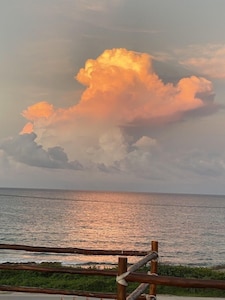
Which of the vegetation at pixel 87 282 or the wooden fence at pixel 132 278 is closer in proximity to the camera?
the wooden fence at pixel 132 278

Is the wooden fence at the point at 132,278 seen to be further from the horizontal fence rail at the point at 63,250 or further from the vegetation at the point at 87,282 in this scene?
the vegetation at the point at 87,282

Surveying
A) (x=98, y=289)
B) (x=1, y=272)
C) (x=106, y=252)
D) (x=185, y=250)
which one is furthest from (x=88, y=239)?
(x=106, y=252)

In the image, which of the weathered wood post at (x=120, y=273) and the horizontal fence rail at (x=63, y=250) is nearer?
the weathered wood post at (x=120, y=273)

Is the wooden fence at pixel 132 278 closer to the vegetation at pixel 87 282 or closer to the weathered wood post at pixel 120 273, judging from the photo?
the weathered wood post at pixel 120 273

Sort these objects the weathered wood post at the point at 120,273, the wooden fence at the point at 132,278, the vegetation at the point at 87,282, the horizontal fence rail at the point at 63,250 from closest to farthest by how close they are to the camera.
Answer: the wooden fence at the point at 132,278 < the weathered wood post at the point at 120,273 < the horizontal fence rail at the point at 63,250 < the vegetation at the point at 87,282

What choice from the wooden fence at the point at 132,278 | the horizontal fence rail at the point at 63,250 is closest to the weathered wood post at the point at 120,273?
the wooden fence at the point at 132,278

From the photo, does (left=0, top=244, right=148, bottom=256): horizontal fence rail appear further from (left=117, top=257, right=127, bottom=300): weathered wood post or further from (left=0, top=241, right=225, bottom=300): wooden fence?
(left=117, top=257, right=127, bottom=300): weathered wood post

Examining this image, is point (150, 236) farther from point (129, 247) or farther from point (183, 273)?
point (183, 273)

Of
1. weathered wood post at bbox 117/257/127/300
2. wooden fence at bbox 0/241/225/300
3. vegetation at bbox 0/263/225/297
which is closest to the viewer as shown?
wooden fence at bbox 0/241/225/300

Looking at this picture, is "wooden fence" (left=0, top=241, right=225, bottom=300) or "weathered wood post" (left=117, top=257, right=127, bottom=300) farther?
"weathered wood post" (left=117, top=257, right=127, bottom=300)

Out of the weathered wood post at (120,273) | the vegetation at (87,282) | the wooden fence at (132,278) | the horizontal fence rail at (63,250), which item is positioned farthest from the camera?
the vegetation at (87,282)

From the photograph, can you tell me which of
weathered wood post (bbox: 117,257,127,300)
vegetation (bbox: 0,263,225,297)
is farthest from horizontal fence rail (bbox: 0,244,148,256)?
vegetation (bbox: 0,263,225,297)

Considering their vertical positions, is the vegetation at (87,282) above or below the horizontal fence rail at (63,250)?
below

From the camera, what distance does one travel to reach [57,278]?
10734 millimetres
